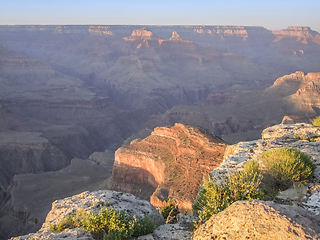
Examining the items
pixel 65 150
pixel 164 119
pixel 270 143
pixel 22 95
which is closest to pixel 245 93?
pixel 164 119

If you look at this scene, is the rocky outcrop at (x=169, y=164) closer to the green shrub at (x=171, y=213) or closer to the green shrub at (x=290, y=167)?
the green shrub at (x=171, y=213)

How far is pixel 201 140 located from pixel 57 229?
91.4 feet

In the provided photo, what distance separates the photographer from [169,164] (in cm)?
3906

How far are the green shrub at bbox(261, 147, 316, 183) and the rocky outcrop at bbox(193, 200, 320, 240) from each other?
11.8 feet

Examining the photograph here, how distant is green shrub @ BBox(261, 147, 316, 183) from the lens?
1271 cm

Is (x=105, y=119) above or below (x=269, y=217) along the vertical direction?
below

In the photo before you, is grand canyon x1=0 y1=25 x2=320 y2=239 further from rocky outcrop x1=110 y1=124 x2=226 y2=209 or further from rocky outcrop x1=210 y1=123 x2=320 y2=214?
rocky outcrop x1=210 y1=123 x2=320 y2=214

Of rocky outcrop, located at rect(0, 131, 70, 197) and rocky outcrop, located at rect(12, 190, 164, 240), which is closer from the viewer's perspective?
rocky outcrop, located at rect(12, 190, 164, 240)

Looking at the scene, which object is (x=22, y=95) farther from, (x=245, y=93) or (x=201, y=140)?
(x=201, y=140)

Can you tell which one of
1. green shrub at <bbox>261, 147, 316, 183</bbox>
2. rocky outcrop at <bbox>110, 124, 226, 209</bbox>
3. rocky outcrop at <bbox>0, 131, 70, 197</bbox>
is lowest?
rocky outcrop at <bbox>0, 131, 70, 197</bbox>

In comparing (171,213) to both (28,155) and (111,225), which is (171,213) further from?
(28,155)

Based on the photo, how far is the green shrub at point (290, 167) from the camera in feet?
41.7

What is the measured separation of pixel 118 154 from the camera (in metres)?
45.1

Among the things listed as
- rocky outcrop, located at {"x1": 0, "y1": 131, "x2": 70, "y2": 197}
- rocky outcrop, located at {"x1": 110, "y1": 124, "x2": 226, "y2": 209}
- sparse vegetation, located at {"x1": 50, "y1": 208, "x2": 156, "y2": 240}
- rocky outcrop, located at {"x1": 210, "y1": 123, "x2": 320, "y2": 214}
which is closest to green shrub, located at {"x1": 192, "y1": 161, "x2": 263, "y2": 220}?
rocky outcrop, located at {"x1": 210, "y1": 123, "x2": 320, "y2": 214}
